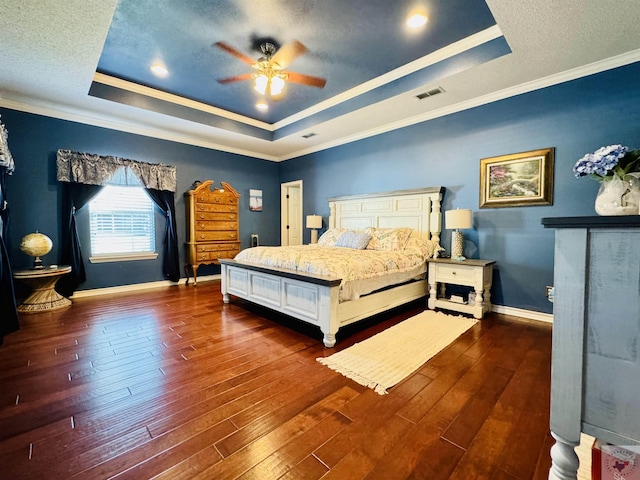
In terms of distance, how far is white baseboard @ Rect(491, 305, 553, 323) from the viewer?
3.20 meters

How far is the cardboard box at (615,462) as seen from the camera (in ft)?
2.86

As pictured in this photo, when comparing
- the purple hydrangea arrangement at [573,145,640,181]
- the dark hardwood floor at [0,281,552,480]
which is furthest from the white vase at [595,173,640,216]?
the dark hardwood floor at [0,281,552,480]

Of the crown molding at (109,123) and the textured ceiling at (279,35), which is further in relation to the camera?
the crown molding at (109,123)

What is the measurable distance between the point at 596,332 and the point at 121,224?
563cm

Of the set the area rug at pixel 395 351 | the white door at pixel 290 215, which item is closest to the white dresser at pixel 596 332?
the area rug at pixel 395 351

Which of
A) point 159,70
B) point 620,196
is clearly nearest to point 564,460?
point 620,196

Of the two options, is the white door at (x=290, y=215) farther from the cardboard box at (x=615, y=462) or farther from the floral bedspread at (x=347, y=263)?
the cardboard box at (x=615, y=462)

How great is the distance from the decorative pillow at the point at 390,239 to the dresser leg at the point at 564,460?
2941 mm

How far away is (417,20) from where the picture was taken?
2.54 meters

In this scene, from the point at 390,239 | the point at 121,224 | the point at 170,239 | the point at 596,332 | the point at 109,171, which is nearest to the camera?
the point at 596,332

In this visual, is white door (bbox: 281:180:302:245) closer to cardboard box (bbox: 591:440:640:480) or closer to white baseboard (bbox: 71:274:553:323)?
white baseboard (bbox: 71:274:553:323)

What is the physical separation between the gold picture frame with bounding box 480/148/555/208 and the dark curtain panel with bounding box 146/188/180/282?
495cm

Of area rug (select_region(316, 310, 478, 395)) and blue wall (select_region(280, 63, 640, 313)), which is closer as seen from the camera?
area rug (select_region(316, 310, 478, 395))

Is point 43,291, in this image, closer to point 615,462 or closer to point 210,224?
point 210,224
